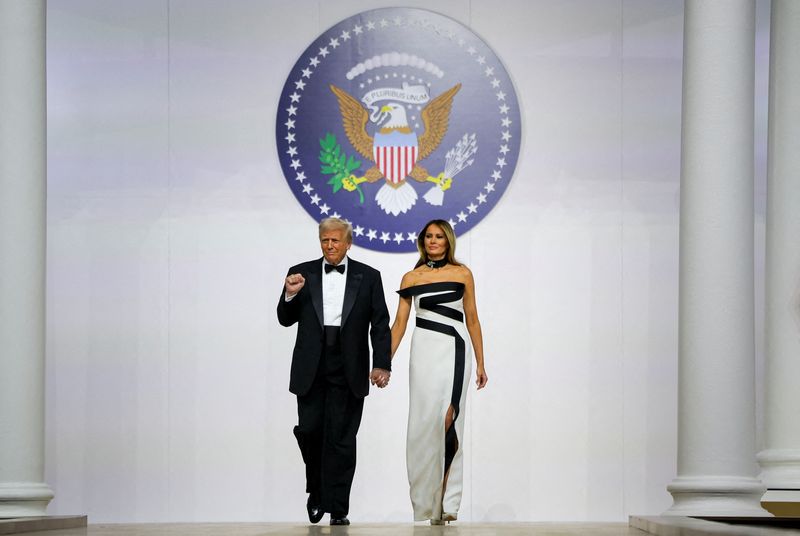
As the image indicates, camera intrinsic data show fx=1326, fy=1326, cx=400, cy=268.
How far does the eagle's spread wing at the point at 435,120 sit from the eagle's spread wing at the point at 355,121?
384mm

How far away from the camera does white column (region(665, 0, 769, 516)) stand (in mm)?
6887

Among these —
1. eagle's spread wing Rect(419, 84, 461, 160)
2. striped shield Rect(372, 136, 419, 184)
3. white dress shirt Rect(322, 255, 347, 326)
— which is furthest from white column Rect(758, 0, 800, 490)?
white dress shirt Rect(322, 255, 347, 326)

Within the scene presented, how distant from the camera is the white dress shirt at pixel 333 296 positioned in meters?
7.17

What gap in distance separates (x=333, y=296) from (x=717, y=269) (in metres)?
2.05

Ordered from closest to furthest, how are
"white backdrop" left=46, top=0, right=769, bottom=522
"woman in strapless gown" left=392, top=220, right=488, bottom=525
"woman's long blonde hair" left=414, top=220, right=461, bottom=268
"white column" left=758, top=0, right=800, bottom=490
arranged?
"woman in strapless gown" left=392, top=220, right=488, bottom=525 < "woman's long blonde hair" left=414, top=220, right=461, bottom=268 < "white column" left=758, top=0, right=800, bottom=490 < "white backdrop" left=46, top=0, right=769, bottom=522

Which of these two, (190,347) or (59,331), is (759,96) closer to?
(190,347)

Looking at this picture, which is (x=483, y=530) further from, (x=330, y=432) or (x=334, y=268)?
(x=334, y=268)

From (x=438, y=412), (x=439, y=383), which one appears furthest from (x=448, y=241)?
(x=438, y=412)

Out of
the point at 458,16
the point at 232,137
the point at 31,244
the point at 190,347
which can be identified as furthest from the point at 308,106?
the point at 31,244

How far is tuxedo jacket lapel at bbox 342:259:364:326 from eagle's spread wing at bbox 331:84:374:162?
7.08ft

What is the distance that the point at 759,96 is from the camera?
920cm

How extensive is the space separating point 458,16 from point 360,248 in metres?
1.78

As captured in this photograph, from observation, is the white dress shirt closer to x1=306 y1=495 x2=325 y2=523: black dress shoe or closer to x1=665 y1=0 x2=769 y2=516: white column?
x1=306 y1=495 x2=325 y2=523: black dress shoe

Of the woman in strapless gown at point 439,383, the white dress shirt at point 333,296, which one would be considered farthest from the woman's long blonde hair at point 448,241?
the white dress shirt at point 333,296
